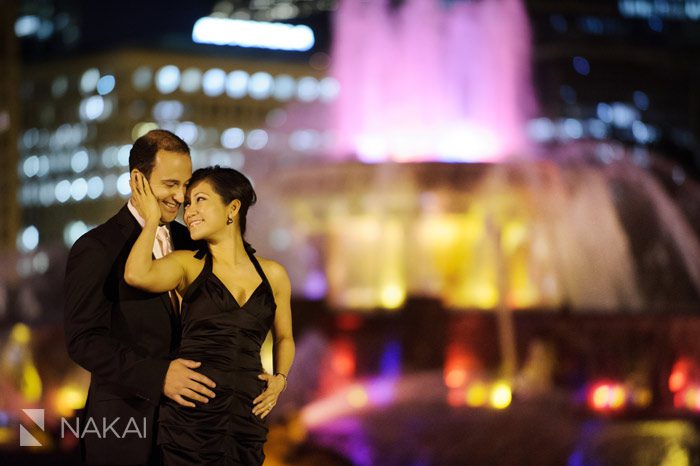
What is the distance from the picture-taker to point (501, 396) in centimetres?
1212

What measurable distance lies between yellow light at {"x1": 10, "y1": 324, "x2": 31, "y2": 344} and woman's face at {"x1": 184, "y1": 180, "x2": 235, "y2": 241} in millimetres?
14740

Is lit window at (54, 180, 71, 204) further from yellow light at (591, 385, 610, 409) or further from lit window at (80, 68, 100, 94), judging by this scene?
yellow light at (591, 385, 610, 409)

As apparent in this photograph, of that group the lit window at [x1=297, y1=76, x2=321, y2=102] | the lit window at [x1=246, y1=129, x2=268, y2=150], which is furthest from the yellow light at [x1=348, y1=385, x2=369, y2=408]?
the lit window at [x1=297, y1=76, x2=321, y2=102]

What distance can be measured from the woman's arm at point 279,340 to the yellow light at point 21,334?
47.6 feet

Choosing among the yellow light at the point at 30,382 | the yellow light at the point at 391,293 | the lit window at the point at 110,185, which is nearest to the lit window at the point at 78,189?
the lit window at the point at 110,185

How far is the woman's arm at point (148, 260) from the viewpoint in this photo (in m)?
3.91

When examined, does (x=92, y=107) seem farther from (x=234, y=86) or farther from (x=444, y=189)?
(x=444, y=189)

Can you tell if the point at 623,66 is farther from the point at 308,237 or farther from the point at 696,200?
the point at 308,237

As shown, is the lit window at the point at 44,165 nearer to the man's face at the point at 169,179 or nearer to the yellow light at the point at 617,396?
the yellow light at the point at 617,396

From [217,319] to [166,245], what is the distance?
46 centimetres

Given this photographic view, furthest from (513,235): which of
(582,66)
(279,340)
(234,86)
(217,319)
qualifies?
(582,66)

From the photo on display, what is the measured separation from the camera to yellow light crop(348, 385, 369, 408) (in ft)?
41.9

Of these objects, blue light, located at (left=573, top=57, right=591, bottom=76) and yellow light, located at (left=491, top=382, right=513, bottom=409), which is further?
blue light, located at (left=573, top=57, right=591, bottom=76)

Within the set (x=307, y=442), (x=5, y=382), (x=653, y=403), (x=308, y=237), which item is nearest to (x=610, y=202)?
(x=308, y=237)
